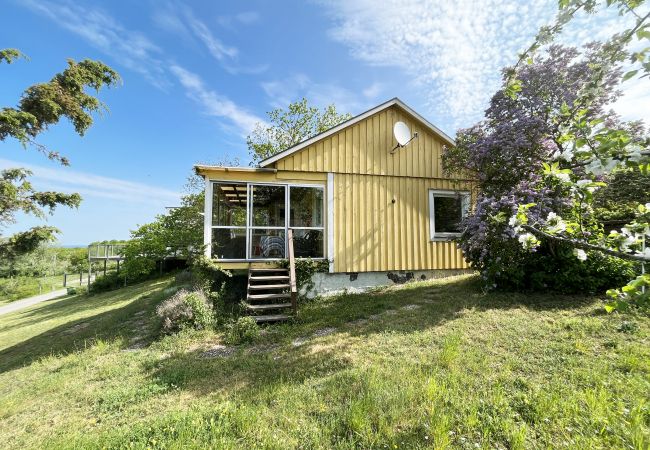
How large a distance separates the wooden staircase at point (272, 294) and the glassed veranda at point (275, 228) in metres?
0.74

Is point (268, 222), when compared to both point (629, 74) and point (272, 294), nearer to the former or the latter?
point (272, 294)

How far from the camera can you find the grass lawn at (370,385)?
264cm

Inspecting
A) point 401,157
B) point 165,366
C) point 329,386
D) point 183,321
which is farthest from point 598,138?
point 401,157

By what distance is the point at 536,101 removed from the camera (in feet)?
20.6

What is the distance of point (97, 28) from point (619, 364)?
1355 centimetres

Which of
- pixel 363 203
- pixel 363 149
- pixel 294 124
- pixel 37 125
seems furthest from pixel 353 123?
pixel 294 124

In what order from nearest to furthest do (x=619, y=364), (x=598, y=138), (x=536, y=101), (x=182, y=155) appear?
(x=598, y=138)
(x=619, y=364)
(x=536, y=101)
(x=182, y=155)

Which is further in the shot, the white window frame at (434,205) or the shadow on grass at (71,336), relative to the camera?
the white window frame at (434,205)

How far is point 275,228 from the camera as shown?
845 centimetres

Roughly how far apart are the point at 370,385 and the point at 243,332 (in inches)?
132

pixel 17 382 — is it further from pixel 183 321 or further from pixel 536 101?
pixel 536 101

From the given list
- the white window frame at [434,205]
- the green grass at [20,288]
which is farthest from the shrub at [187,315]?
the green grass at [20,288]

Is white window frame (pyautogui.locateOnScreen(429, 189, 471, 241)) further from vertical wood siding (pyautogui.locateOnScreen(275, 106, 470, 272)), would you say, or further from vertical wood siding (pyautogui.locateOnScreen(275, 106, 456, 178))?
vertical wood siding (pyautogui.locateOnScreen(275, 106, 456, 178))

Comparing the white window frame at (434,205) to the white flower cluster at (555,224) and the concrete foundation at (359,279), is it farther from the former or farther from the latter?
the white flower cluster at (555,224)
